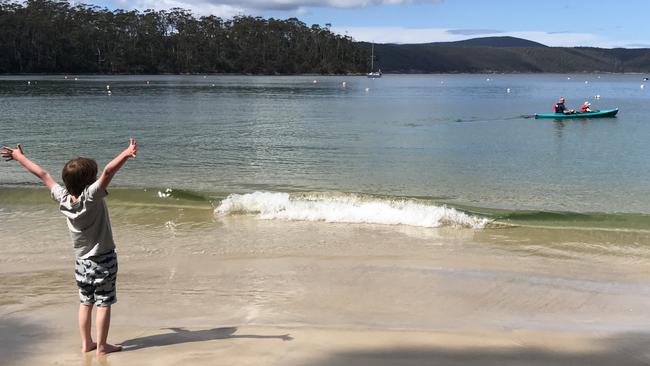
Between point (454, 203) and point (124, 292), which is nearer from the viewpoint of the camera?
point (124, 292)

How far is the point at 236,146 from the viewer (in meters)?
26.1

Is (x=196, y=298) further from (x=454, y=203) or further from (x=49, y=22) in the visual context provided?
(x=49, y=22)

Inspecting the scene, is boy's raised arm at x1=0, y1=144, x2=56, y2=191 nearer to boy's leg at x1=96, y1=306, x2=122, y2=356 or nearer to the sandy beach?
boy's leg at x1=96, y1=306, x2=122, y2=356

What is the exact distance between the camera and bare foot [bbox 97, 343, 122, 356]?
200 inches

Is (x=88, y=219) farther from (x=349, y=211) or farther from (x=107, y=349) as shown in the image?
(x=349, y=211)

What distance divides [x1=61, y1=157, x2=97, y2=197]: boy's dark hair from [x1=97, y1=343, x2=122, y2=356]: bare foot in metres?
1.34

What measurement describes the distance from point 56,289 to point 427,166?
1574cm

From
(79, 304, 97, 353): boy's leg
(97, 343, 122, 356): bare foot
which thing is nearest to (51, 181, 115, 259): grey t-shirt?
(79, 304, 97, 353): boy's leg

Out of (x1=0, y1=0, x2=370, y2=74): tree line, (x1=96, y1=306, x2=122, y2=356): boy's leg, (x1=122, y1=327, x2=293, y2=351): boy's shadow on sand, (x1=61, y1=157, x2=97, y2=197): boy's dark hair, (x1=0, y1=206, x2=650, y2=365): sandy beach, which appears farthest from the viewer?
(x1=0, y1=0, x2=370, y2=74): tree line

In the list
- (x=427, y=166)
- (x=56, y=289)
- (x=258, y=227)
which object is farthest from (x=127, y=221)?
(x=427, y=166)

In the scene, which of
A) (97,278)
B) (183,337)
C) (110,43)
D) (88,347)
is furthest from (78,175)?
(110,43)

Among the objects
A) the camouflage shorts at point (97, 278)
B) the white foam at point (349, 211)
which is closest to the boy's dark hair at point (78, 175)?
the camouflage shorts at point (97, 278)

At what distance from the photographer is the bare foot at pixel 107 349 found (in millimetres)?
5082

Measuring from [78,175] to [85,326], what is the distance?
1285 millimetres
